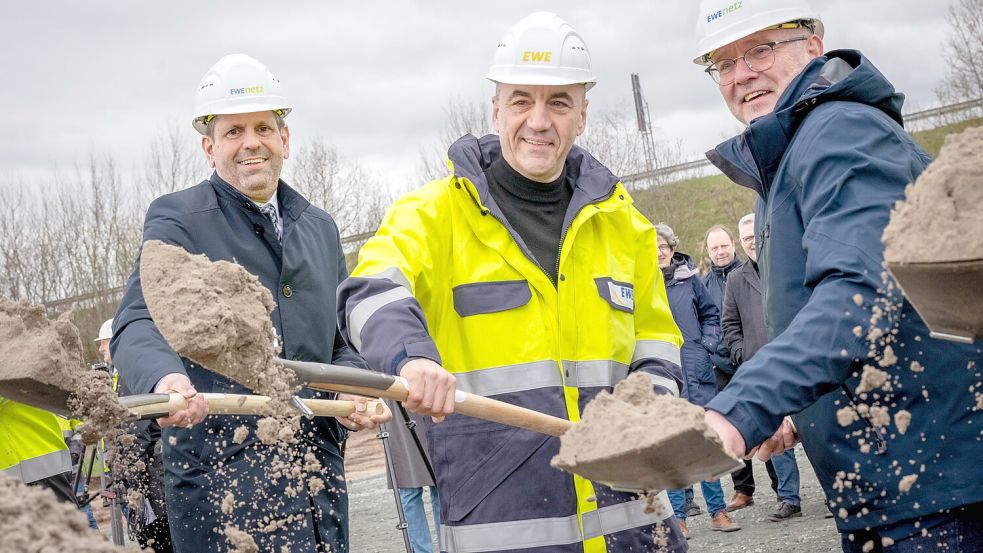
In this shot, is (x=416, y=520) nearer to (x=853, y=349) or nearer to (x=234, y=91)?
(x=234, y=91)

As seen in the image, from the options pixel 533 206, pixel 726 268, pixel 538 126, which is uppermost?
pixel 538 126

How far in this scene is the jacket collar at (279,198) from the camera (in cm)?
406

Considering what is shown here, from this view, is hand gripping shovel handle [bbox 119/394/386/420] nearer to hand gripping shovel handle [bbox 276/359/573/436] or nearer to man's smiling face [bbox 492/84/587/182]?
hand gripping shovel handle [bbox 276/359/573/436]

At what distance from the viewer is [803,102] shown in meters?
2.75

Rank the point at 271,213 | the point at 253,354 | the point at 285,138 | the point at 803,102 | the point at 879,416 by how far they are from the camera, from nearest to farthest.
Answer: the point at 879,416
the point at 803,102
the point at 253,354
the point at 271,213
the point at 285,138

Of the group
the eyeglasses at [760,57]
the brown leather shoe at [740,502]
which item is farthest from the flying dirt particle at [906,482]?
the brown leather shoe at [740,502]

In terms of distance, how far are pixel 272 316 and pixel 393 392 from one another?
1236 mm

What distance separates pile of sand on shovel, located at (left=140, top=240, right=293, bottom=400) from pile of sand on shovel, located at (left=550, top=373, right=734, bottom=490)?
39.6 inches

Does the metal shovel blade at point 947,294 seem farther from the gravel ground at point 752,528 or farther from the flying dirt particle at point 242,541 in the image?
the gravel ground at point 752,528

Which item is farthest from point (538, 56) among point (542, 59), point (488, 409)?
point (488, 409)

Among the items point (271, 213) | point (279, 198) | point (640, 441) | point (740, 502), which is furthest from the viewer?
point (740, 502)

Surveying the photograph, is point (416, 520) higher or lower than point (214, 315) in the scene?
lower

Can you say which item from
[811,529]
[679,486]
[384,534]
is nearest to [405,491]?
[384,534]

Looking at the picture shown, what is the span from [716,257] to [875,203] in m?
6.45
